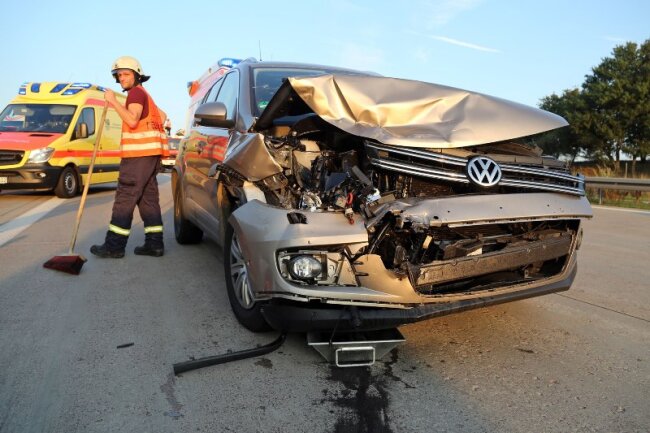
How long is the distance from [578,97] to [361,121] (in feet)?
147

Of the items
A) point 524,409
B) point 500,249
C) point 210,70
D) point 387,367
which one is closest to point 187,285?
point 387,367

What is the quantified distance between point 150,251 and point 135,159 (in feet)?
3.40

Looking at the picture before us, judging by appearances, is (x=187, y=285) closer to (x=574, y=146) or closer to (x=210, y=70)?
(x=210, y=70)

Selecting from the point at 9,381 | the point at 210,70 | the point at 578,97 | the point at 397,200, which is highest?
the point at 578,97

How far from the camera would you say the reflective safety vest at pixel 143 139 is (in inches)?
231

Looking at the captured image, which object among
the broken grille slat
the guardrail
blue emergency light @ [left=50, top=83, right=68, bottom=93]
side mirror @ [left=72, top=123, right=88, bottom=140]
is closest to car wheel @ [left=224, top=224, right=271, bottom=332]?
the broken grille slat

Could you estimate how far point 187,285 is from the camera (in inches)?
194

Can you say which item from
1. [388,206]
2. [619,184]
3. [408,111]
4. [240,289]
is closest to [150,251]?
[240,289]

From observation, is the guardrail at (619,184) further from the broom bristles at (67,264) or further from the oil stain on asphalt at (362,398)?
the broom bristles at (67,264)

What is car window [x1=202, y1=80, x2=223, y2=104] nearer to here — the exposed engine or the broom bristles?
the broom bristles

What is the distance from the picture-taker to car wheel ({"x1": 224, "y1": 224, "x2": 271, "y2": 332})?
3.54 meters

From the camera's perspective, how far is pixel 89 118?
13.7 m

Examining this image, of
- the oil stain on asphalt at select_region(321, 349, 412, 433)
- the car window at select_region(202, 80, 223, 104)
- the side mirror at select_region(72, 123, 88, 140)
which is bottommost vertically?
the oil stain on asphalt at select_region(321, 349, 412, 433)

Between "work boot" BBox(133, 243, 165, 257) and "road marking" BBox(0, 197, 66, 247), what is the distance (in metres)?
1.89
